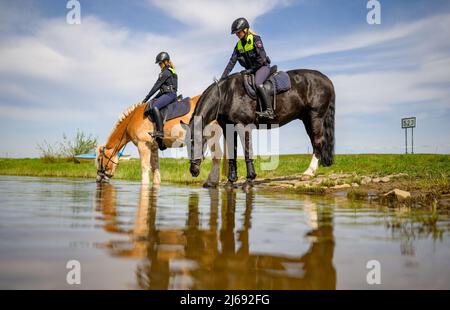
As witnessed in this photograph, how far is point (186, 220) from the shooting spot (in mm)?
3381

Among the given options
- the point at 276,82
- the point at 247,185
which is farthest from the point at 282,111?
the point at 247,185

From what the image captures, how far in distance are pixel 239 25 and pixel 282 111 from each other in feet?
7.31

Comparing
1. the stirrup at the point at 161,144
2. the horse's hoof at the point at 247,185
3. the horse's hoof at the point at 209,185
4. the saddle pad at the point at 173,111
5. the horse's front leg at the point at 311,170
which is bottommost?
the horse's hoof at the point at 209,185

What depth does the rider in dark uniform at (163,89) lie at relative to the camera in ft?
33.9

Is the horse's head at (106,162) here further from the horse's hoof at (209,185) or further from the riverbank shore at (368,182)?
the horse's hoof at (209,185)

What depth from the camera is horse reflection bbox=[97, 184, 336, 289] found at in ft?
5.09

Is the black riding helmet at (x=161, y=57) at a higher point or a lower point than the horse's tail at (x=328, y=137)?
higher

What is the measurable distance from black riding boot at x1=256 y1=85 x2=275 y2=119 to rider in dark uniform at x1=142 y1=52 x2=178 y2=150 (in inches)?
110

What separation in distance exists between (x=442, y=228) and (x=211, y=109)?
6.41 meters

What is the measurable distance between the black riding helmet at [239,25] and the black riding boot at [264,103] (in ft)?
4.37

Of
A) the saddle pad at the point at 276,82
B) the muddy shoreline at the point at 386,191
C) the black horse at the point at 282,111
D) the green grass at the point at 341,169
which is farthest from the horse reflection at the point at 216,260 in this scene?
the saddle pad at the point at 276,82
